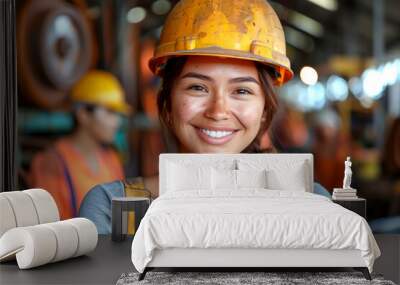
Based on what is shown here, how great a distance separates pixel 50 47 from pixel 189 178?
211cm

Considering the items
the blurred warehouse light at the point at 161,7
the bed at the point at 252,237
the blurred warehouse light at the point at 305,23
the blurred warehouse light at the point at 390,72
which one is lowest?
the bed at the point at 252,237

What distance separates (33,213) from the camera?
204 inches

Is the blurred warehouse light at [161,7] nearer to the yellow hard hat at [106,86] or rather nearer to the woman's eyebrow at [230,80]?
the woman's eyebrow at [230,80]

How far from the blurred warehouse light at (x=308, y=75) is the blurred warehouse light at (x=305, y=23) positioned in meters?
0.36

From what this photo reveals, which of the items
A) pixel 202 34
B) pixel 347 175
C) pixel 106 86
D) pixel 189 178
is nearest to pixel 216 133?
pixel 189 178

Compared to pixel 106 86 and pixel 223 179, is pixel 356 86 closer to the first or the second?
pixel 223 179

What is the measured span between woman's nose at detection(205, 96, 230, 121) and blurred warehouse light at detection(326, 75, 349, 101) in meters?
1.10

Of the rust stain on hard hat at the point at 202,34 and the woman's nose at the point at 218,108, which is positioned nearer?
the rust stain on hard hat at the point at 202,34

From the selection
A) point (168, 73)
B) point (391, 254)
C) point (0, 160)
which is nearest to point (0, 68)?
point (0, 160)

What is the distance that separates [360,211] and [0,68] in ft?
12.4

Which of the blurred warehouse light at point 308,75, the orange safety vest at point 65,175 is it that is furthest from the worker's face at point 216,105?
the orange safety vest at point 65,175

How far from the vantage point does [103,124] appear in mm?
6672

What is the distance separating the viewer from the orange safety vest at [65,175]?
21.7ft

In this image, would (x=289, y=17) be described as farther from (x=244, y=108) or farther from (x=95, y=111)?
(x=95, y=111)
